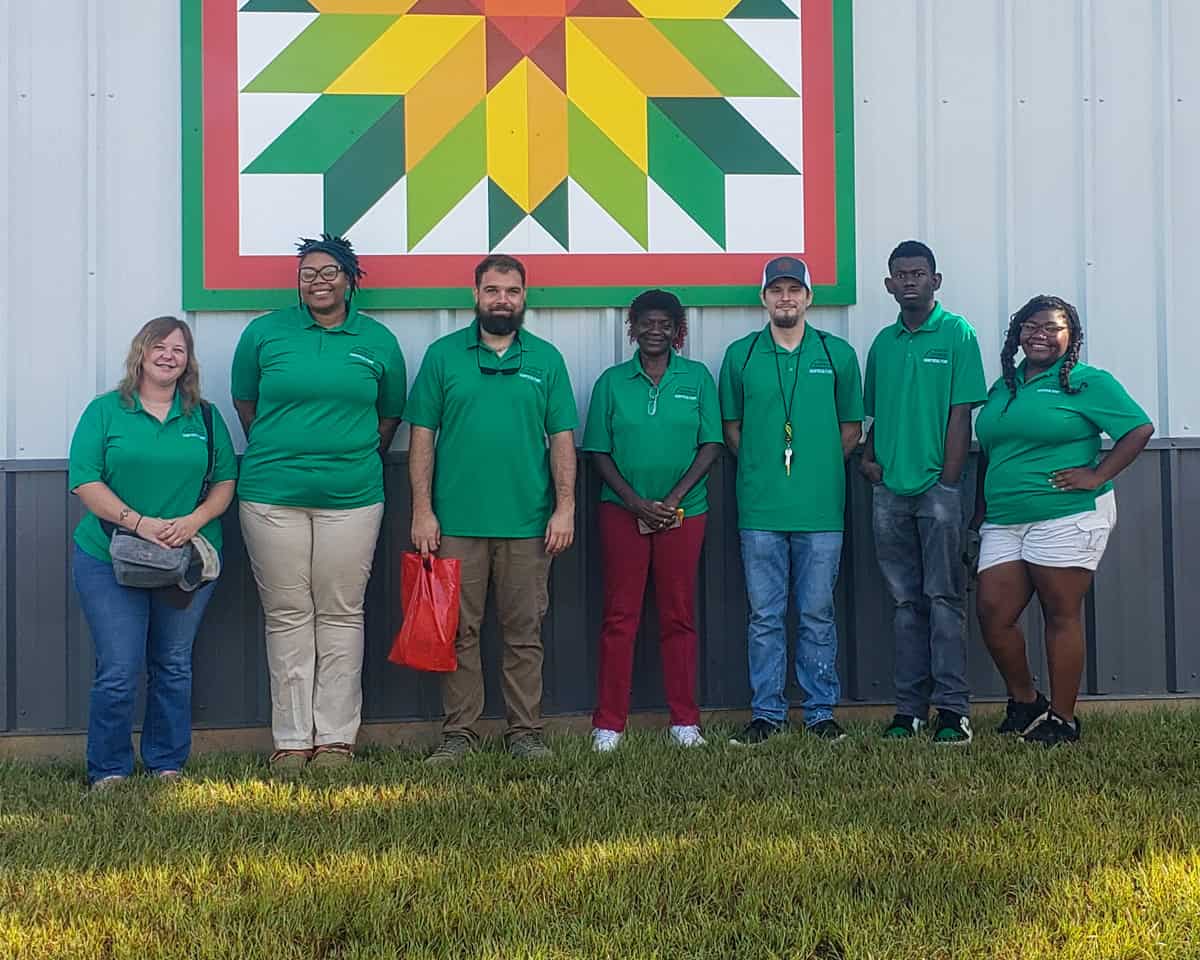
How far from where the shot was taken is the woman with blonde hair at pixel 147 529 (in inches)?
179

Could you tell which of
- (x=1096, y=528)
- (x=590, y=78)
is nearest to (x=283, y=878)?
(x=1096, y=528)

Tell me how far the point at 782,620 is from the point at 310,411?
2163mm

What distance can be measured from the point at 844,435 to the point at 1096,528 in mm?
1094

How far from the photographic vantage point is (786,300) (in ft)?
17.2

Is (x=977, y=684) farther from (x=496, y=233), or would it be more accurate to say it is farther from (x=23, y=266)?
(x=23, y=266)

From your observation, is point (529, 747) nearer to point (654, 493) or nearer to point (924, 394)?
point (654, 493)

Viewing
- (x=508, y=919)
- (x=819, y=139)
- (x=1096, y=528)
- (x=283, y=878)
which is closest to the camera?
(x=508, y=919)

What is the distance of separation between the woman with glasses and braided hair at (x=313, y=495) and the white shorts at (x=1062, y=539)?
102 inches

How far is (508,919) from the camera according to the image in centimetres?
307

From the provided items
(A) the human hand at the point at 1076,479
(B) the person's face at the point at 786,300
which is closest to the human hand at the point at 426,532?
(B) the person's face at the point at 786,300

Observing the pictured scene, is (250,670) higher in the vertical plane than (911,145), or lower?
lower

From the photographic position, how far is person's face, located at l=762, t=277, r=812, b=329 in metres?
5.24

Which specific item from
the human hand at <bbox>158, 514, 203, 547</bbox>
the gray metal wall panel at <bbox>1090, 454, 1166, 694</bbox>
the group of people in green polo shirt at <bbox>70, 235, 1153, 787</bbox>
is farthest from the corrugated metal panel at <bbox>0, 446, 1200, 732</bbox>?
the human hand at <bbox>158, 514, 203, 547</bbox>

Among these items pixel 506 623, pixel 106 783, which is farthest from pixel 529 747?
pixel 106 783
